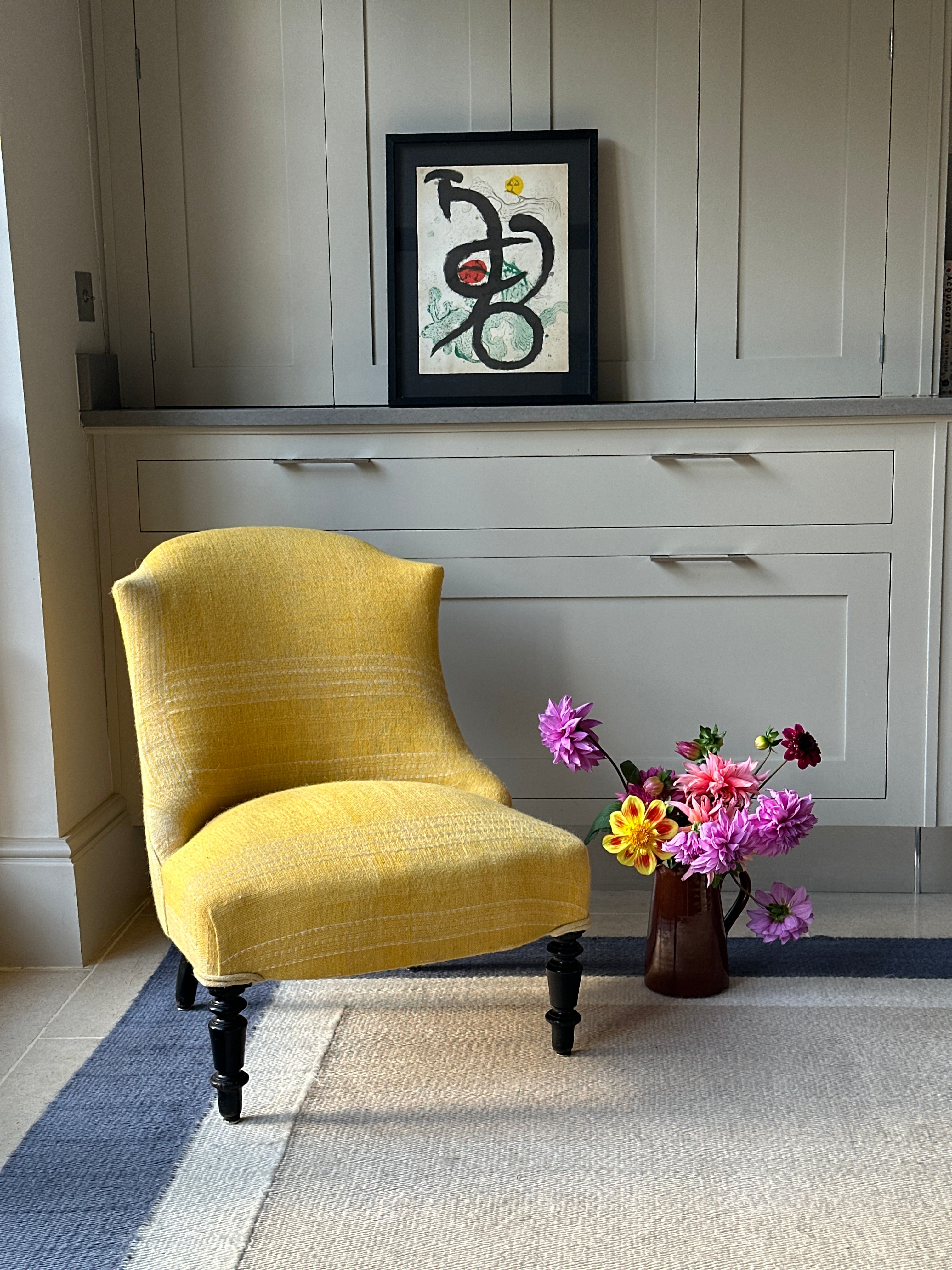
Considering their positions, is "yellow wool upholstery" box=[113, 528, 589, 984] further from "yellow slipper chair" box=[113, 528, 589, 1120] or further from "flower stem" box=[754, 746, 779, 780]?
"flower stem" box=[754, 746, 779, 780]

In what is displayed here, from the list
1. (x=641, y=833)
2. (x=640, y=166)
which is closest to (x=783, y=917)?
(x=641, y=833)

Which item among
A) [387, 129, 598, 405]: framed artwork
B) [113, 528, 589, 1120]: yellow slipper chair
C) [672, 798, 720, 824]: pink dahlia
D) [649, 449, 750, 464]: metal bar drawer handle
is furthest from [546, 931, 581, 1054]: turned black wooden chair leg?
[387, 129, 598, 405]: framed artwork

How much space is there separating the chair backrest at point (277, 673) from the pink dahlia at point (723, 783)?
33 cm

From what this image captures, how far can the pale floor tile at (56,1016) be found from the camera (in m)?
1.85

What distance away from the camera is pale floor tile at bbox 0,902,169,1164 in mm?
1853

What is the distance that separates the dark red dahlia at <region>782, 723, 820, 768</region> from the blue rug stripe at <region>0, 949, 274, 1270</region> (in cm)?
103

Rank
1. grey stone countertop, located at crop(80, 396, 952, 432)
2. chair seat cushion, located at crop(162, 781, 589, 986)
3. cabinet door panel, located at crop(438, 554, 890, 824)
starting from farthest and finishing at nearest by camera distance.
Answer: cabinet door panel, located at crop(438, 554, 890, 824) < grey stone countertop, located at crop(80, 396, 952, 432) < chair seat cushion, located at crop(162, 781, 589, 986)

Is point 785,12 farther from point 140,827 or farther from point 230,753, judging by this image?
point 140,827

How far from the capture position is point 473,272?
262cm

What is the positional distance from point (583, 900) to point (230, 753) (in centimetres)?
64

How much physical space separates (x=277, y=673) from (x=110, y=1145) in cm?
78

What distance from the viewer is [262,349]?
271cm

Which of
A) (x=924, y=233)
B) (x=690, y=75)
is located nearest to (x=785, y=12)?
(x=690, y=75)

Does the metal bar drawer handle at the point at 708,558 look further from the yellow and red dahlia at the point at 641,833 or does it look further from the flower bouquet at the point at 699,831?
the yellow and red dahlia at the point at 641,833
